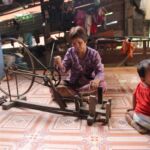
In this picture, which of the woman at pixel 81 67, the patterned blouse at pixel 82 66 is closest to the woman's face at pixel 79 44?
the woman at pixel 81 67

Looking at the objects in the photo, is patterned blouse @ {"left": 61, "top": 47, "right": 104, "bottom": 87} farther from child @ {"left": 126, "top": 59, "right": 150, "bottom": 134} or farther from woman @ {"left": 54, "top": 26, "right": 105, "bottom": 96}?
child @ {"left": 126, "top": 59, "right": 150, "bottom": 134}

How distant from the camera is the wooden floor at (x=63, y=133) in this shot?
173 cm

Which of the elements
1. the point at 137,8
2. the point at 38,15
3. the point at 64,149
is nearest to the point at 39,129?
the point at 64,149

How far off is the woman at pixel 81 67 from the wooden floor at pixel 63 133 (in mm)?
366

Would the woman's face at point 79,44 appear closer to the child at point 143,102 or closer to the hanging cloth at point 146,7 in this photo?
the child at point 143,102

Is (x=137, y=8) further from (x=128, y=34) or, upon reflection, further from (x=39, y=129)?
(x=39, y=129)

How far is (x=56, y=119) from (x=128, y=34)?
2617 millimetres

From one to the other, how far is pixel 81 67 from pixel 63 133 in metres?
0.82

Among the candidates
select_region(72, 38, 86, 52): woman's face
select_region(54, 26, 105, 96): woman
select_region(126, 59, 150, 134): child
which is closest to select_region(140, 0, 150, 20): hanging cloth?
select_region(54, 26, 105, 96): woman

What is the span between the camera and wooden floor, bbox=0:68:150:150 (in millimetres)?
1726

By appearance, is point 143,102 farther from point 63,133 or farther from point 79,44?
point 79,44

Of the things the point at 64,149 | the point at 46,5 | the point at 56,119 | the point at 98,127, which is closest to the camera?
the point at 64,149

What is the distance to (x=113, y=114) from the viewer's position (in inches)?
89.0

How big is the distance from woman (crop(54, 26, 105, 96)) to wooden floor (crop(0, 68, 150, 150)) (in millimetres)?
366
